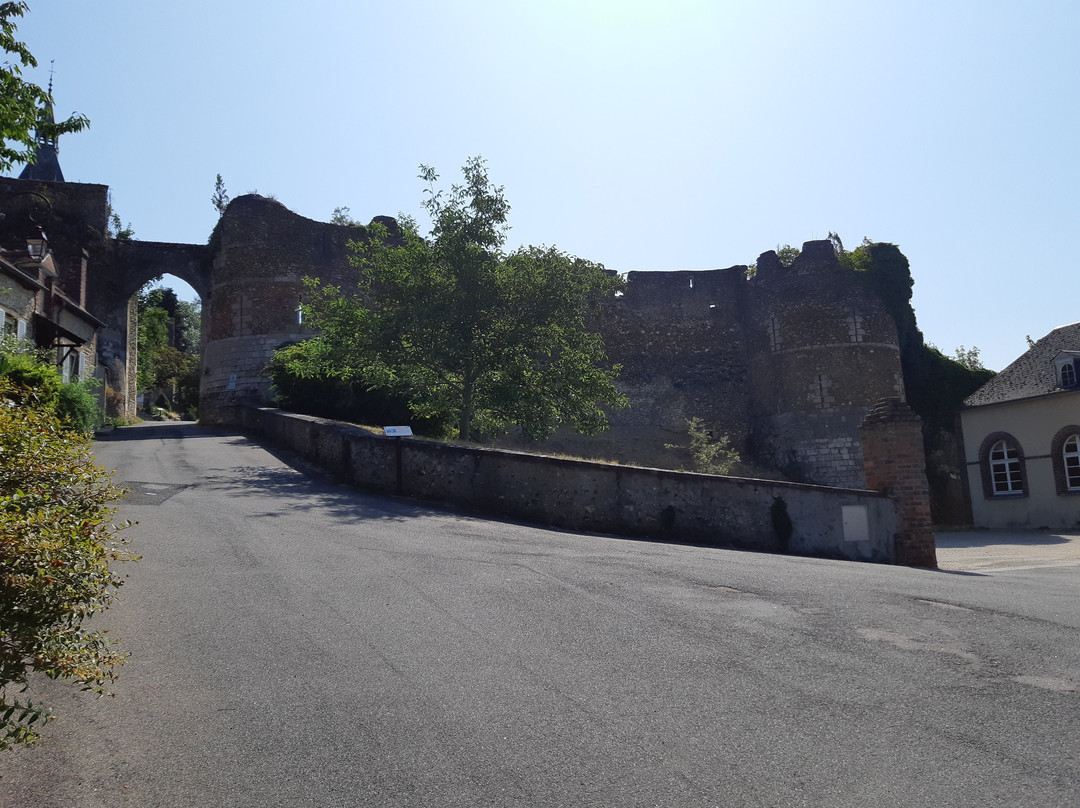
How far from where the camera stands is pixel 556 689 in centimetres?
486

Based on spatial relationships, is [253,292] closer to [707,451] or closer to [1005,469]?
[707,451]

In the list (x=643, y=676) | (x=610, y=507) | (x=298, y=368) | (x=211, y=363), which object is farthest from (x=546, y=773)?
(x=211, y=363)

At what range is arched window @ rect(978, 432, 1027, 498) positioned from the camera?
82.4 ft

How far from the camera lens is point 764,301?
2973 cm

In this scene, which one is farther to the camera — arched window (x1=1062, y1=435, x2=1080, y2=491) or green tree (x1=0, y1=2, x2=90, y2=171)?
arched window (x1=1062, y1=435, x2=1080, y2=491)

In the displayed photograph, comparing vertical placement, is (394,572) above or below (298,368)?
below

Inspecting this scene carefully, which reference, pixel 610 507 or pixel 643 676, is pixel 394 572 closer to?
pixel 643 676

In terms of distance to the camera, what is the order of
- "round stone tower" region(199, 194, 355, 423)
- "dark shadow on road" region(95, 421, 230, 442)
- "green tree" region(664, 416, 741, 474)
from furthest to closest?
1. "round stone tower" region(199, 194, 355, 423)
2. "green tree" region(664, 416, 741, 474)
3. "dark shadow on road" region(95, 421, 230, 442)

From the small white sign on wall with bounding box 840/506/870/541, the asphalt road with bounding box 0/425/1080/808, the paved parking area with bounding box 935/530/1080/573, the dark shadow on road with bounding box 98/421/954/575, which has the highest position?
the dark shadow on road with bounding box 98/421/954/575

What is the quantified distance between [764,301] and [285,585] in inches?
998

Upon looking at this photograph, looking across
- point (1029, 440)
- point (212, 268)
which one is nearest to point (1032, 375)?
point (1029, 440)

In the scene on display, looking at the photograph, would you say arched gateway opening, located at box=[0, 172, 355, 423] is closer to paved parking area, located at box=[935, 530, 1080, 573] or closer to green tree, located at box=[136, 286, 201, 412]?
green tree, located at box=[136, 286, 201, 412]

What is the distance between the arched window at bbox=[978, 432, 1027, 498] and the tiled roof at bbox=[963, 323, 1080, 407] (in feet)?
4.12

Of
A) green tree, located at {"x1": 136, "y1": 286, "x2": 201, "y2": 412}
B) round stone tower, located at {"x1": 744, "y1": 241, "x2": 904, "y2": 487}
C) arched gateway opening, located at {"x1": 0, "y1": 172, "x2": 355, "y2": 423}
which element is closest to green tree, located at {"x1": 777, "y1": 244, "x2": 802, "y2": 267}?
round stone tower, located at {"x1": 744, "y1": 241, "x2": 904, "y2": 487}
